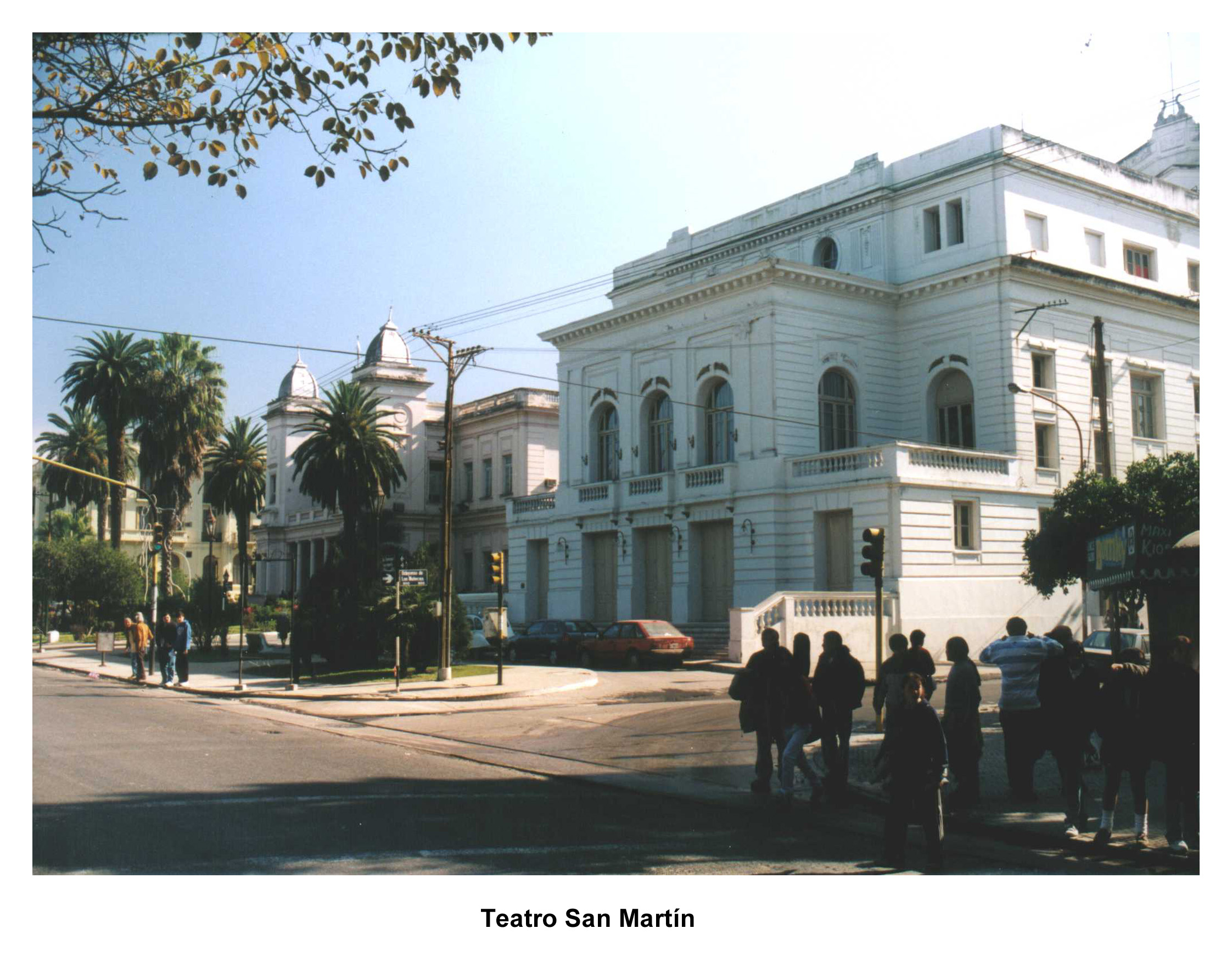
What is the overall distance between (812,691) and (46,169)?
8954mm

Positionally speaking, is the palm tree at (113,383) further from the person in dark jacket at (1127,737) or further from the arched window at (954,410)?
the arched window at (954,410)

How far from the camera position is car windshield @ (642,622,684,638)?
109ft

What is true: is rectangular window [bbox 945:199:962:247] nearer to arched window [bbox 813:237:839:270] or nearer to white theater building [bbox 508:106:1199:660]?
white theater building [bbox 508:106:1199:660]

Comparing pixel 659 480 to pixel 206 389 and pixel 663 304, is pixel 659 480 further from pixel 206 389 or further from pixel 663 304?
pixel 206 389

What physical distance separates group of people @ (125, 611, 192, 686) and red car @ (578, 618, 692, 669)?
12.0 m

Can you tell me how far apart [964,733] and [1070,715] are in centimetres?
118

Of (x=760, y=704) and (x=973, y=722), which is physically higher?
(x=760, y=704)

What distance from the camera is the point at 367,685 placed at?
27141 mm

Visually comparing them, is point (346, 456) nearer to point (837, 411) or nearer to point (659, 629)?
point (659, 629)

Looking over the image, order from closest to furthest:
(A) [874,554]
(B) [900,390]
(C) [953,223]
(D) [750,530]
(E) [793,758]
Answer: (E) [793,758] < (A) [874,554] < (D) [750,530] < (C) [953,223] < (B) [900,390]

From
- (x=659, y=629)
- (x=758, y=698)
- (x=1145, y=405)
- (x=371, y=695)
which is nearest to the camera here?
(x=758, y=698)

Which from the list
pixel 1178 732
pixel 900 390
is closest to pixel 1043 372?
pixel 900 390

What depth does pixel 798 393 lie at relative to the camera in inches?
1499

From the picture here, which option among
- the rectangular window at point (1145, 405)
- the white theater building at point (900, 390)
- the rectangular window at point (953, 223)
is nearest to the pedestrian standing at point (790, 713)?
the white theater building at point (900, 390)
